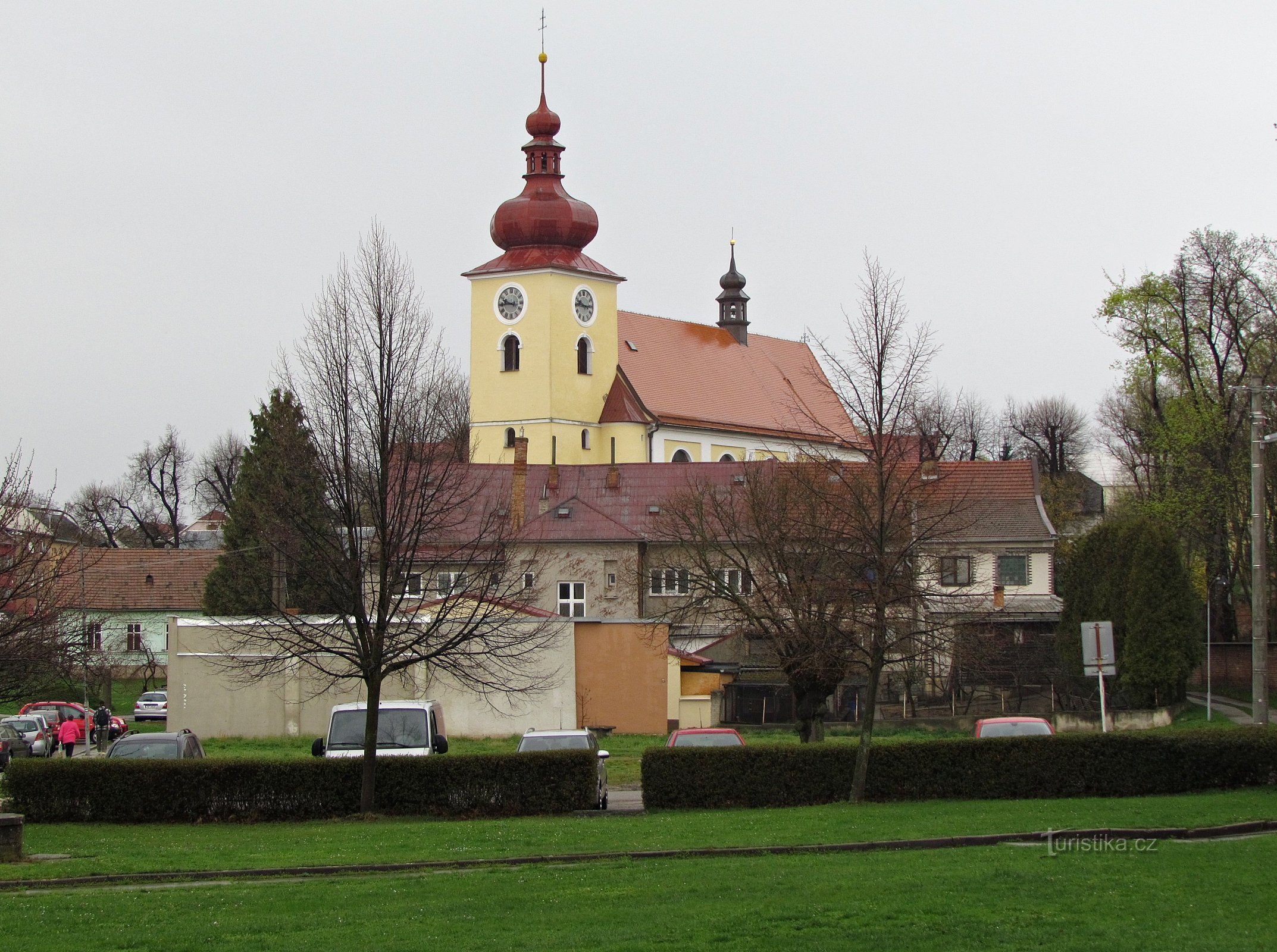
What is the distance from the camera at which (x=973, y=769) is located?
834 inches

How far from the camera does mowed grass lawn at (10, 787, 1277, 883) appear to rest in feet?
52.8

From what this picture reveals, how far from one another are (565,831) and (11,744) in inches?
1015

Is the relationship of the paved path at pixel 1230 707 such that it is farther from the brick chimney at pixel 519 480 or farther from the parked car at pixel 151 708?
the parked car at pixel 151 708

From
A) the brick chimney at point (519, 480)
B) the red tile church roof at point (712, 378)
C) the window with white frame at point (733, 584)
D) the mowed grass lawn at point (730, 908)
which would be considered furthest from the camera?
the red tile church roof at point (712, 378)

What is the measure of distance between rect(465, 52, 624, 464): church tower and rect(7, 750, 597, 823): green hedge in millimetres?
51570

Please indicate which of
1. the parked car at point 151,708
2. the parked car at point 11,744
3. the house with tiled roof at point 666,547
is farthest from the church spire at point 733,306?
the parked car at point 11,744

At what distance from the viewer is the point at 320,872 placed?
1494 centimetres

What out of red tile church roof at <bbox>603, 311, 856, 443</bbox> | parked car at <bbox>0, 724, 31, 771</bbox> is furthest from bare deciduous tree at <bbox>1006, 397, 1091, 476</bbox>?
parked car at <bbox>0, 724, 31, 771</bbox>

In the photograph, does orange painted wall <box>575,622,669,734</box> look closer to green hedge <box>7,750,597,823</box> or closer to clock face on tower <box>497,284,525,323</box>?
green hedge <box>7,750,597,823</box>

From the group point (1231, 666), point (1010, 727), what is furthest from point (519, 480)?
point (1010, 727)

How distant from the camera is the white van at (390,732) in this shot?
24.2 m

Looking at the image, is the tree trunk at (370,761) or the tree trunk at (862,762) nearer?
the tree trunk at (370,761)

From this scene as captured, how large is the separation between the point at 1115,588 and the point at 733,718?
10625 millimetres

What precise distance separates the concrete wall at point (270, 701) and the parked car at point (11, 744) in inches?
137
